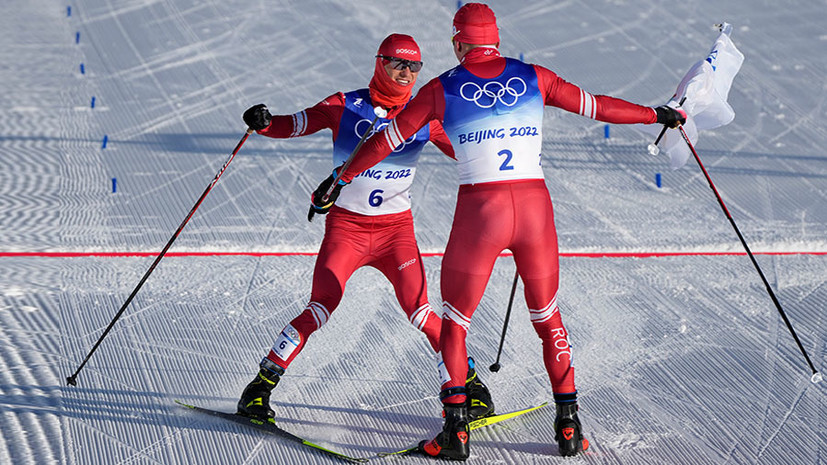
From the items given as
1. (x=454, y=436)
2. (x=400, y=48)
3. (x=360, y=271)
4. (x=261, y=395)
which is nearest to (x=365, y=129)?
(x=400, y=48)

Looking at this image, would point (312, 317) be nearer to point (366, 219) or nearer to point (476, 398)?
point (366, 219)

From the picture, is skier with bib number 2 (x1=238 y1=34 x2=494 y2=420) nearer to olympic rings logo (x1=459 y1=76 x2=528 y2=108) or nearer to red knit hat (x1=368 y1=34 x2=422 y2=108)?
red knit hat (x1=368 y1=34 x2=422 y2=108)

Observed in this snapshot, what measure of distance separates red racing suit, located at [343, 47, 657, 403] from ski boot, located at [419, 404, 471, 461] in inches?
2.0

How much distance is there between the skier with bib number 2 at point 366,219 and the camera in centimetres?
364

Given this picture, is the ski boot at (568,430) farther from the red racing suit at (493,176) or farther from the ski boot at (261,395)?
the ski boot at (261,395)

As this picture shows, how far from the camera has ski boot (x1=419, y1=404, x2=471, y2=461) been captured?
336cm

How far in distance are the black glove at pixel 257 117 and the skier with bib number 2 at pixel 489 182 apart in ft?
1.48

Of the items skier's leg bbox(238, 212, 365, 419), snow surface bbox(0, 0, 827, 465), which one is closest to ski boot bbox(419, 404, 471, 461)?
snow surface bbox(0, 0, 827, 465)

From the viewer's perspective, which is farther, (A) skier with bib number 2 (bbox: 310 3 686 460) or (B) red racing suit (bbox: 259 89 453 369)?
(B) red racing suit (bbox: 259 89 453 369)

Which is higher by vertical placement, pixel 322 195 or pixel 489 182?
pixel 489 182

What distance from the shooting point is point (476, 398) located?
375 cm

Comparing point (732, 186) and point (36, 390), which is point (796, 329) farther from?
point (36, 390)

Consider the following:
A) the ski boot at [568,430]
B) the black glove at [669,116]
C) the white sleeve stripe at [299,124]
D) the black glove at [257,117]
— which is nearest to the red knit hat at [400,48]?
the white sleeve stripe at [299,124]

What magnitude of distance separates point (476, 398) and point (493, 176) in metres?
1.01
